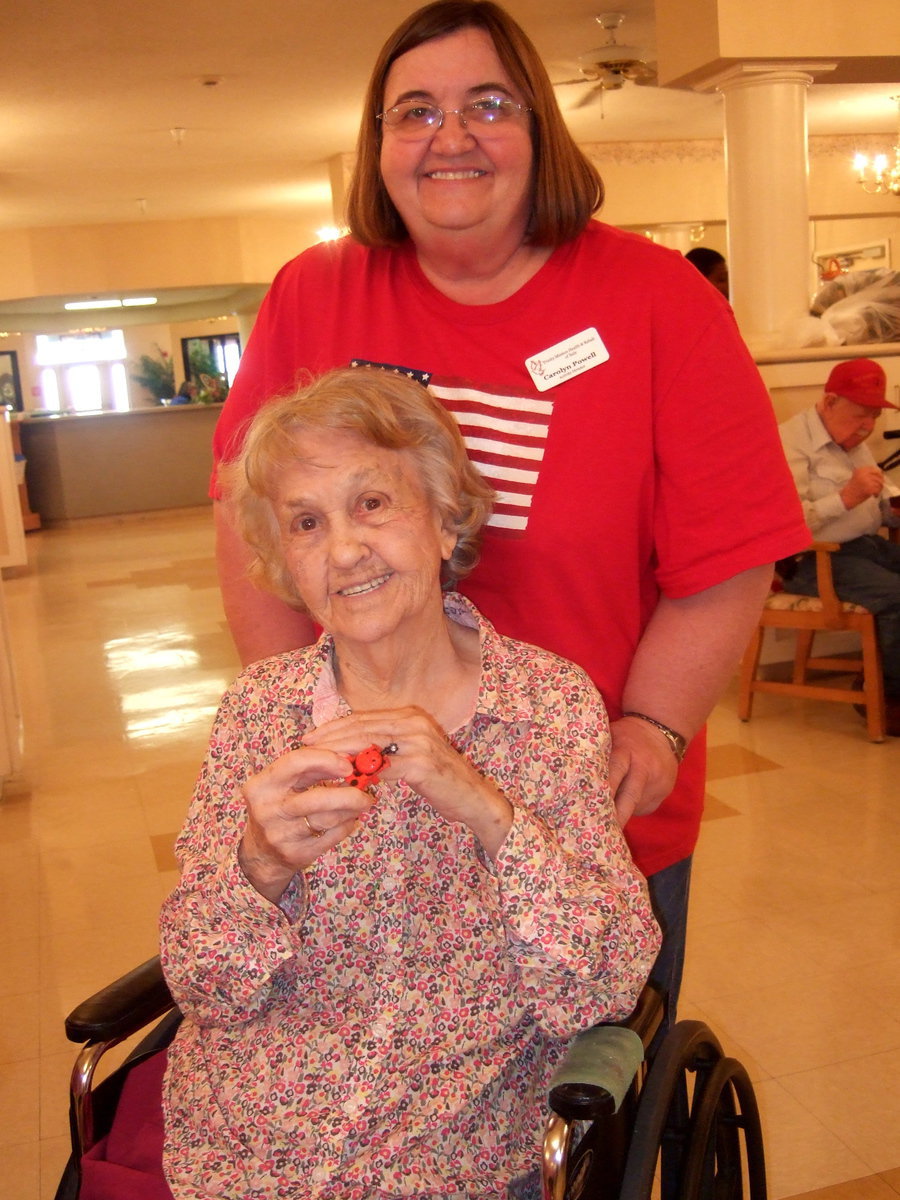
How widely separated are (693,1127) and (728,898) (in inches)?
80.5

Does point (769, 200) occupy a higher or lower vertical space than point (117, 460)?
higher

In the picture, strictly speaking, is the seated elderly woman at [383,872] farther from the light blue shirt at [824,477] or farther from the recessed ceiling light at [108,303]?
the recessed ceiling light at [108,303]

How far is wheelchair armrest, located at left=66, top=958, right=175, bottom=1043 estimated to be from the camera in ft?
4.37

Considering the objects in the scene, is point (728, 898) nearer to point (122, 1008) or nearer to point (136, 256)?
point (122, 1008)

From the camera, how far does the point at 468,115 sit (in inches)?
53.9

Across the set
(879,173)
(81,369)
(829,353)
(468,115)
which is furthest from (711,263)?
(81,369)

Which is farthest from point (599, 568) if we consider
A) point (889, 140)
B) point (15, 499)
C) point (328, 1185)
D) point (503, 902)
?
point (889, 140)

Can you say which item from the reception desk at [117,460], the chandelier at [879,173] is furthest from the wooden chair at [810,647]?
the reception desk at [117,460]

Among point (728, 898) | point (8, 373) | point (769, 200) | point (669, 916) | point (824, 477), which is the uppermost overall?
point (8, 373)

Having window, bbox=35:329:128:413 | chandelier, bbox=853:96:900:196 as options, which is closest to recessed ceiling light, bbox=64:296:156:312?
window, bbox=35:329:128:413

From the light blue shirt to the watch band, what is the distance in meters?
3.29

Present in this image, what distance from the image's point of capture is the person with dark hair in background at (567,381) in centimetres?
138

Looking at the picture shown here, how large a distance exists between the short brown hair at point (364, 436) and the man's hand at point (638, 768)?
273 mm

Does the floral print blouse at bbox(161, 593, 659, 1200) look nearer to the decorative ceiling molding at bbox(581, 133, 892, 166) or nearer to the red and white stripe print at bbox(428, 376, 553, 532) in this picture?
the red and white stripe print at bbox(428, 376, 553, 532)
